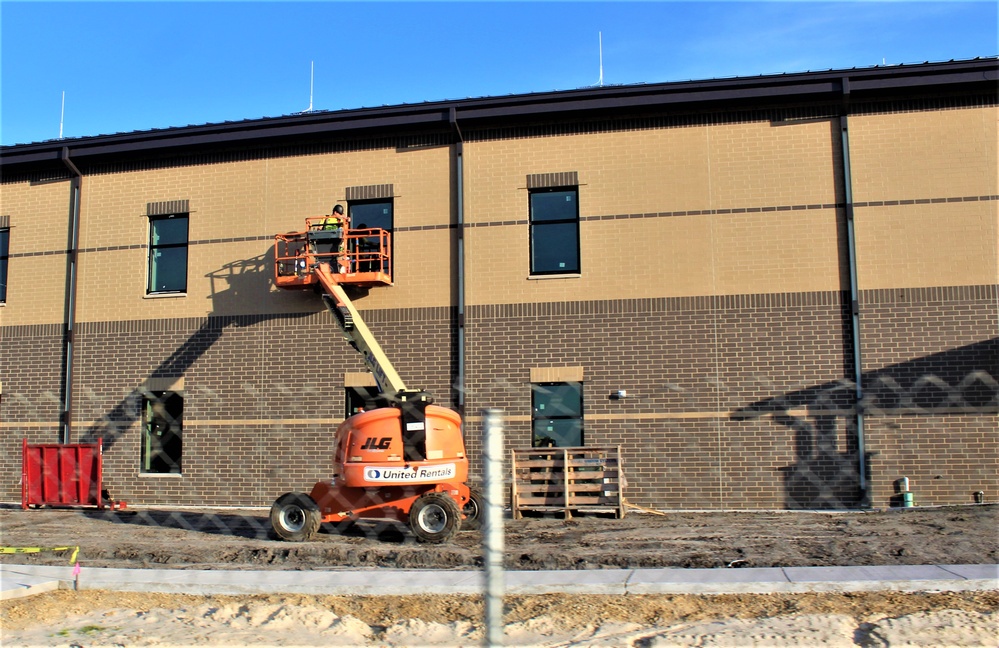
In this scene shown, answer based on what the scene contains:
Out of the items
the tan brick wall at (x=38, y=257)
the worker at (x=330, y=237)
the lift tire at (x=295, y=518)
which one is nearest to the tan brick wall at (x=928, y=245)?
the worker at (x=330, y=237)

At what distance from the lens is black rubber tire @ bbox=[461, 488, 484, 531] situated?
13.8 meters

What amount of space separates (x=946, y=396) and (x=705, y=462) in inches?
182

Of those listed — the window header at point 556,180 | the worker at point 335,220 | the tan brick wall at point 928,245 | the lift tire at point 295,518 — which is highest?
the window header at point 556,180

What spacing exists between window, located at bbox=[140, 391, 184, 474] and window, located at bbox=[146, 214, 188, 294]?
2483mm

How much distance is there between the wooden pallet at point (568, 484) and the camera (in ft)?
49.1

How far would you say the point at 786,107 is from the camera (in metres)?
17.0

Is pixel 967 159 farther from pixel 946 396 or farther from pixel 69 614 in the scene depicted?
pixel 69 614

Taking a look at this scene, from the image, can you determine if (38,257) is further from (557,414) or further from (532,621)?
(532,621)

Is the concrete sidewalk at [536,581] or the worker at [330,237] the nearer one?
the concrete sidewalk at [536,581]

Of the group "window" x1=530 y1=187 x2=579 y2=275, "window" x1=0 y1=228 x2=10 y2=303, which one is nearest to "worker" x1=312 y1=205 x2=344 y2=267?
"window" x1=530 y1=187 x2=579 y2=275

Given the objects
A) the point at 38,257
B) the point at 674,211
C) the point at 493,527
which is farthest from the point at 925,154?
the point at 38,257

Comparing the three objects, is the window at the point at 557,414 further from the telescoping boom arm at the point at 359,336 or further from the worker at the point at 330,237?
the worker at the point at 330,237

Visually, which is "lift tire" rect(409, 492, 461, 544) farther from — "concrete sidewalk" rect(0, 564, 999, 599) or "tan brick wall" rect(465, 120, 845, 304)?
"tan brick wall" rect(465, 120, 845, 304)

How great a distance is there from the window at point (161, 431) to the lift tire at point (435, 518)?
339 inches
